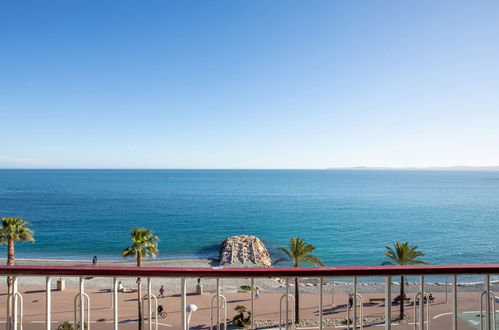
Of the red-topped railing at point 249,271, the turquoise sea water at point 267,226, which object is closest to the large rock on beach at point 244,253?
the turquoise sea water at point 267,226

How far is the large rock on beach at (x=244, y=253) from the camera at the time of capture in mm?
34531

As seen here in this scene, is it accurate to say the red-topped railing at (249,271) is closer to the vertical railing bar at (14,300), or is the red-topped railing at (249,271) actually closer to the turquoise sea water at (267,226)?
the vertical railing bar at (14,300)

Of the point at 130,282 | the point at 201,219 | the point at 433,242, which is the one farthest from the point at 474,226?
the point at 130,282

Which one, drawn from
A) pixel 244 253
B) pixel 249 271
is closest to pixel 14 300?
pixel 249 271

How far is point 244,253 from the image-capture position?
36.3 metres

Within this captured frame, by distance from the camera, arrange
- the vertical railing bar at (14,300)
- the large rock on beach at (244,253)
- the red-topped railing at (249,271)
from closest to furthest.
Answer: the red-topped railing at (249,271), the vertical railing bar at (14,300), the large rock on beach at (244,253)

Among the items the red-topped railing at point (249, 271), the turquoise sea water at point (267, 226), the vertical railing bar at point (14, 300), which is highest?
the red-topped railing at point (249, 271)

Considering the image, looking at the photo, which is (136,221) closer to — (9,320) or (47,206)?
(47,206)

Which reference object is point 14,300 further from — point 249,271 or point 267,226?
point 267,226

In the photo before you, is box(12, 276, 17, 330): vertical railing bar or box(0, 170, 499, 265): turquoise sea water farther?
box(0, 170, 499, 265): turquoise sea water

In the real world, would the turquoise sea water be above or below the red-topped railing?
below

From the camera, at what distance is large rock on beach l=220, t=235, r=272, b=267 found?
34.5 metres

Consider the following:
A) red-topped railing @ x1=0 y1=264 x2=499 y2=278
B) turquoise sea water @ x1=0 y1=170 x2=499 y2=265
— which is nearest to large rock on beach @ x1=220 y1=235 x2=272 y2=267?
turquoise sea water @ x1=0 y1=170 x2=499 y2=265

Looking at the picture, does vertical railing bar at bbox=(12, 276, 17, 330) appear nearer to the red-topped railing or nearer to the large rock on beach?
the red-topped railing
